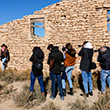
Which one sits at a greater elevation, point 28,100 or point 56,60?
point 56,60

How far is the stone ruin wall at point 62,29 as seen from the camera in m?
5.80

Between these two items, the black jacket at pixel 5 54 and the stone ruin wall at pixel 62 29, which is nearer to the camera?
the stone ruin wall at pixel 62 29

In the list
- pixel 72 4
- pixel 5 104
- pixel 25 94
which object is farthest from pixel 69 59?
pixel 72 4

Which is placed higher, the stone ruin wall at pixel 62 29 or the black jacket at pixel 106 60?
the stone ruin wall at pixel 62 29

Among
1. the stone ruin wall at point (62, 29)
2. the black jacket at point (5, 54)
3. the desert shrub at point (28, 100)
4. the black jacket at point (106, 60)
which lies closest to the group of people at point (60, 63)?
the black jacket at point (106, 60)

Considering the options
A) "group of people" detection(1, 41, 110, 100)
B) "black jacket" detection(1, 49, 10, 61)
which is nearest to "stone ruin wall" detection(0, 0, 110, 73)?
"black jacket" detection(1, 49, 10, 61)

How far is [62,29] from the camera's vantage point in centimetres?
608

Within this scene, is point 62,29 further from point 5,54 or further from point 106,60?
point 5,54

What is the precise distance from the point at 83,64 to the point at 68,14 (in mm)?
3598

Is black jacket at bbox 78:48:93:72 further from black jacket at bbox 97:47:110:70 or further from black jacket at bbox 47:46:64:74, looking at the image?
black jacket at bbox 47:46:64:74

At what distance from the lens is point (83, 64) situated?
346 centimetres

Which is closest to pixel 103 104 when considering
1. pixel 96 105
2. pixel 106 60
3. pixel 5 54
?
pixel 96 105

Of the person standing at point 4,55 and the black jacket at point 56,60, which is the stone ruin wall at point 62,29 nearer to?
the person standing at point 4,55

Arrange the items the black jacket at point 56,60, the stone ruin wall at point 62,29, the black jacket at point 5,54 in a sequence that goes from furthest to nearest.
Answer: the black jacket at point 5,54
the stone ruin wall at point 62,29
the black jacket at point 56,60
